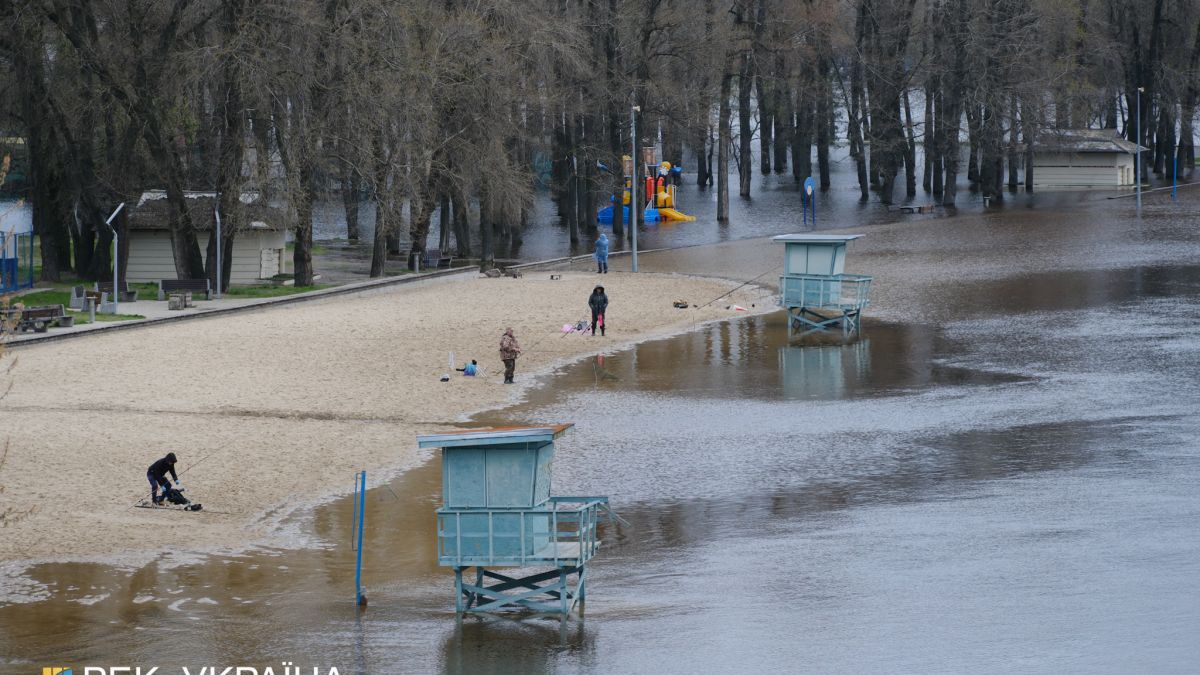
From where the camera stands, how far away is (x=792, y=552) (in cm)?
1972

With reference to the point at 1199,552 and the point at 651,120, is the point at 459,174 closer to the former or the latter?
the point at 651,120

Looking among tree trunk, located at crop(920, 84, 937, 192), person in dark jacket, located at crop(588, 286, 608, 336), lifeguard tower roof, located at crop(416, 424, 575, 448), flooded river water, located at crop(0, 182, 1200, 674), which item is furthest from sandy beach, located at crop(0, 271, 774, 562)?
tree trunk, located at crop(920, 84, 937, 192)

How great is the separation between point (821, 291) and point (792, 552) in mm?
24089

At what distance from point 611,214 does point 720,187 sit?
6265 mm

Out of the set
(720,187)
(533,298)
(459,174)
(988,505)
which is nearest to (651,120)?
(720,187)

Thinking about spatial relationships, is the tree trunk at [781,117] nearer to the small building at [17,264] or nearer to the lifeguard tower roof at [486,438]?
the small building at [17,264]

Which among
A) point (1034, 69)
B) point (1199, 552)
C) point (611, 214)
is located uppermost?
point (1034, 69)

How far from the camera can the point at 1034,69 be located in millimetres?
80750

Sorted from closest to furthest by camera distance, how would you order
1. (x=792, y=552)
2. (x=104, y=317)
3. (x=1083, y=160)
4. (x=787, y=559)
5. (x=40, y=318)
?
(x=787, y=559) < (x=792, y=552) < (x=40, y=318) < (x=104, y=317) < (x=1083, y=160)

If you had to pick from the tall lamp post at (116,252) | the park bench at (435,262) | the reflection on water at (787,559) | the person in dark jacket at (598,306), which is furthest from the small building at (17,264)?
the reflection on water at (787,559)

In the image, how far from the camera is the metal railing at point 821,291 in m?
42.9

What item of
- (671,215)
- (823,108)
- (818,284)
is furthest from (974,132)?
(818,284)

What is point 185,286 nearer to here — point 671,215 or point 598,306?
point 598,306

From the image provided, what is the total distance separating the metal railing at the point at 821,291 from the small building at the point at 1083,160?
151 ft
